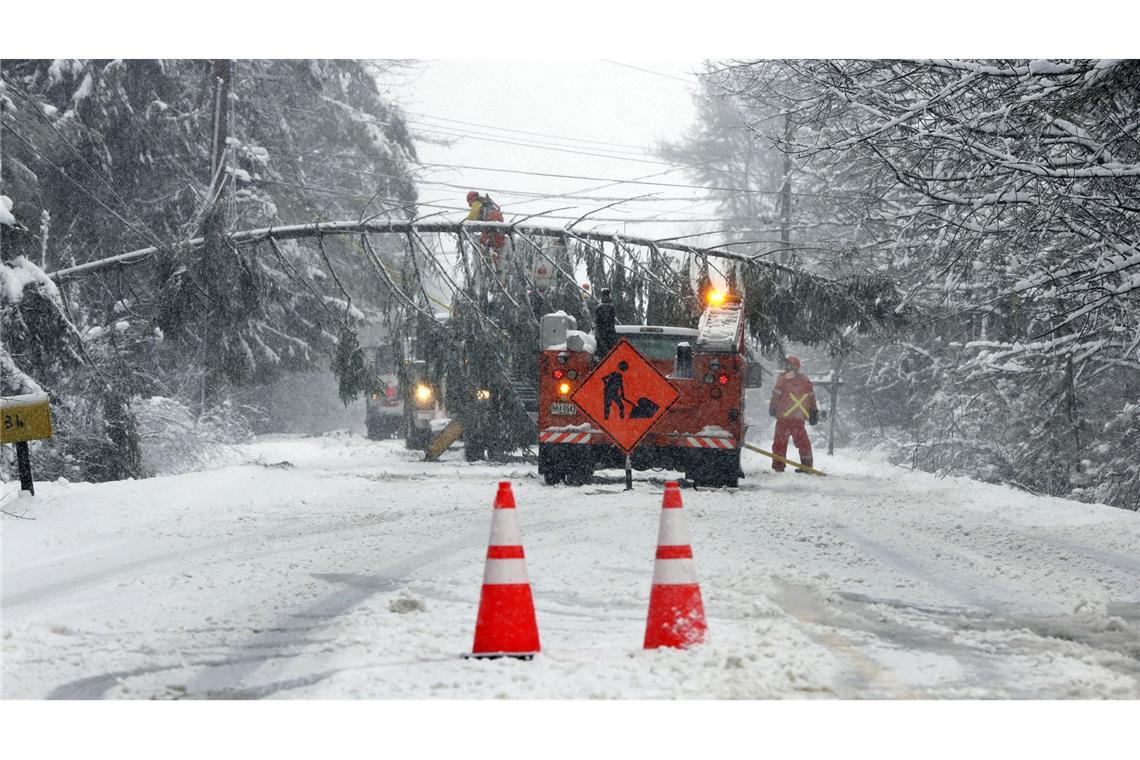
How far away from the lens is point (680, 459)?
12.7m

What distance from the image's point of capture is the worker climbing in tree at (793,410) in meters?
16.7

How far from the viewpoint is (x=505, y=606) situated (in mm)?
4785

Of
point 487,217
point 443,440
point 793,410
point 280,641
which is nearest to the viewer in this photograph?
point 280,641

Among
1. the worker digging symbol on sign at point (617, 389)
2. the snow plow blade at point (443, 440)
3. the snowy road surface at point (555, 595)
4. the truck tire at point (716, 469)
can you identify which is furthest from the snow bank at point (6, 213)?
the truck tire at point (716, 469)

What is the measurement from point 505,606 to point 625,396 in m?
5.46

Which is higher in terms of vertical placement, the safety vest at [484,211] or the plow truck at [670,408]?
the safety vest at [484,211]

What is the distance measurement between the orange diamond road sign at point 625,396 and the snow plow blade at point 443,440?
417 cm

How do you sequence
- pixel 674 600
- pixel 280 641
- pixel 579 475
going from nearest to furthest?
pixel 674 600 → pixel 280 641 → pixel 579 475

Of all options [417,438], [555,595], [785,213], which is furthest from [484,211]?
[555,595]

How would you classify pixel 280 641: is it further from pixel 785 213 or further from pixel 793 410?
pixel 793 410

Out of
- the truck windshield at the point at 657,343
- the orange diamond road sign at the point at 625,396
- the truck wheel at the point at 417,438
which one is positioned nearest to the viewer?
the orange diamond road sign at the point at 625,396

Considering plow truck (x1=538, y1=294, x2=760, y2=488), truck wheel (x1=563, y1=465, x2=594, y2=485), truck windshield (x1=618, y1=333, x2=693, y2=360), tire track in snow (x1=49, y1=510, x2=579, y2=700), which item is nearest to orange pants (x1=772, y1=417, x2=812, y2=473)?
plow truck (x1=538, y1=294, x2=760, y2=488)

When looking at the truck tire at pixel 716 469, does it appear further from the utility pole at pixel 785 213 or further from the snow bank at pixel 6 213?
the snow bank at pixel 6 213

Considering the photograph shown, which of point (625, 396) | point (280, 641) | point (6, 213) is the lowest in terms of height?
point (280, 641)
